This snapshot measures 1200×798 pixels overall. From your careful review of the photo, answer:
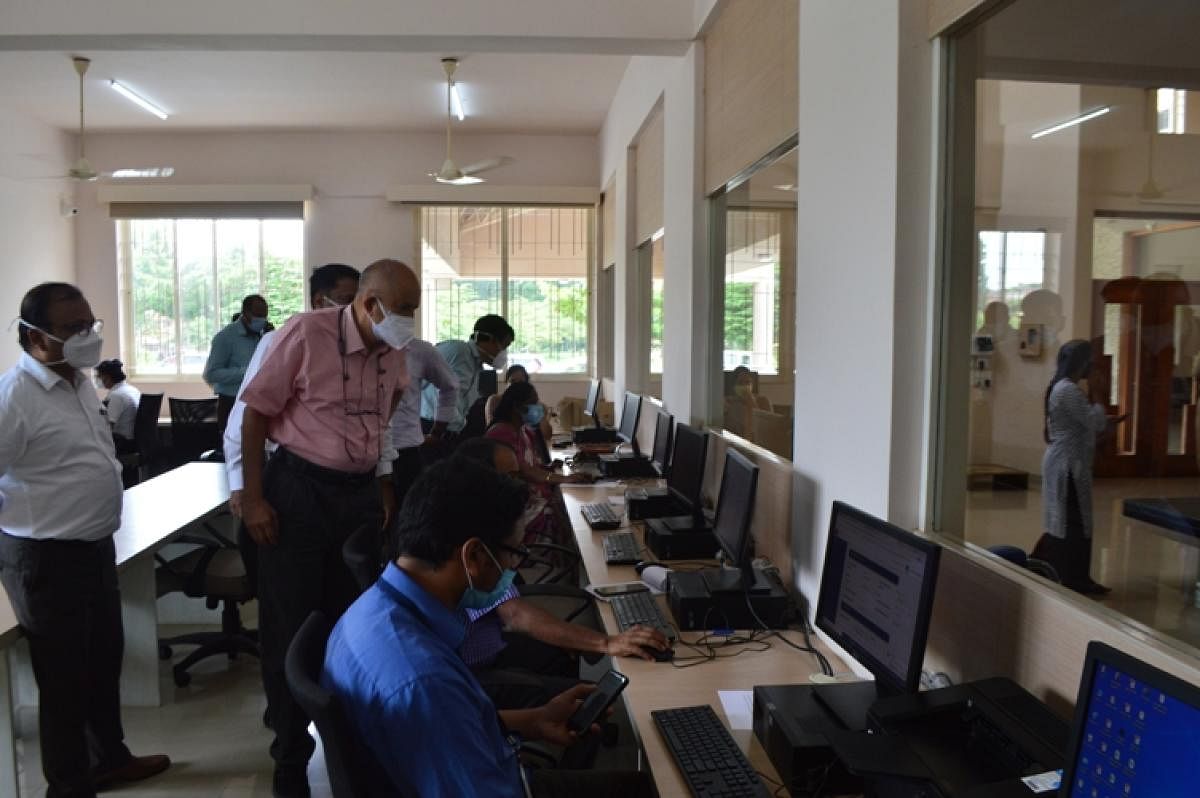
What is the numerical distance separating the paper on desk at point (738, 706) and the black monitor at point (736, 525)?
46 centimetres

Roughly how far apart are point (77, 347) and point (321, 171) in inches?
280

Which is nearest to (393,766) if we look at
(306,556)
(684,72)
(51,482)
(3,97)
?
(306,556)

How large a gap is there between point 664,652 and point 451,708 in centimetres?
100

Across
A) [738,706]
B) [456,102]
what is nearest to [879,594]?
[738,706]

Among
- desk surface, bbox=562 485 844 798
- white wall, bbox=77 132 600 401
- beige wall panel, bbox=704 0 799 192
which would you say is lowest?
desk surface, bbox=562 485 844 798

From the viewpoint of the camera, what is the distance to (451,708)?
4.02ft

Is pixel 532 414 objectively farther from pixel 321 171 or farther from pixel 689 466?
pixel 321 171

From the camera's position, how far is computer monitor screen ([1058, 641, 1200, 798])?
877mm

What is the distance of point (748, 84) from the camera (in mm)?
3199

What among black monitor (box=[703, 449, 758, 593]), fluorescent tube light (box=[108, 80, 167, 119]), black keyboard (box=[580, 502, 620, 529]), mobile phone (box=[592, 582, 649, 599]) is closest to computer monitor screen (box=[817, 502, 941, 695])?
black monitor (box=[703, 449, 758, 593])

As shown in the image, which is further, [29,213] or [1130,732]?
[29,213]

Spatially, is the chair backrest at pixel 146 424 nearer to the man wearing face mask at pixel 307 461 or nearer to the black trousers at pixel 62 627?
the black trousers at pixel 62 627

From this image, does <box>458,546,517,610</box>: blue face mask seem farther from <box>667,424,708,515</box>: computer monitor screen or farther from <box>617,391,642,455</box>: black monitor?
<box>617,391,642,455</box>: black monitor

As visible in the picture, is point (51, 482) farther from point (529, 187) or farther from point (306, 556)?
point (529, 187)
